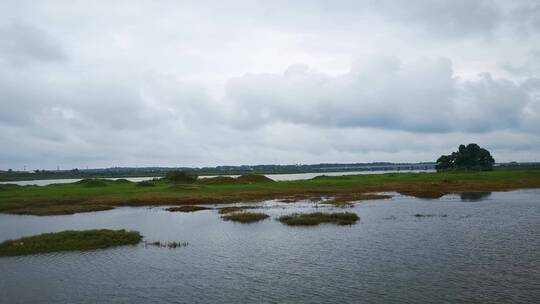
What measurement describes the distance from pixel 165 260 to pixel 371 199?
50256 millimetres

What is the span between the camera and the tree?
176 metres

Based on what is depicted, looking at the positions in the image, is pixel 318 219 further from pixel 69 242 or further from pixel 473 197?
pixel 473 197

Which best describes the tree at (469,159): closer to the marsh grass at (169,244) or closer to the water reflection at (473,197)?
the water reflection at (473,197)

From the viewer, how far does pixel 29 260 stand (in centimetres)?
3544

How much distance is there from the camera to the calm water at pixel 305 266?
2536cm

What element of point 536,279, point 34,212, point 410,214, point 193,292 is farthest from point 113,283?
point 34,212

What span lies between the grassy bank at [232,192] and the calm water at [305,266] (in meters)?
27.5

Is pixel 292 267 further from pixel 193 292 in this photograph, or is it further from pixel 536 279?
pixel 536 279

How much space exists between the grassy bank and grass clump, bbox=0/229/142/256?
26848 millimetres

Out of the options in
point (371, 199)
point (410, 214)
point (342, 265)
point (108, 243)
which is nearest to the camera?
point (342, 265)

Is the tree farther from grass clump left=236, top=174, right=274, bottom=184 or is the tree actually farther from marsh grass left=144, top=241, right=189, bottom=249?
marsh grass left=144, top=241, right=189, bottom=249

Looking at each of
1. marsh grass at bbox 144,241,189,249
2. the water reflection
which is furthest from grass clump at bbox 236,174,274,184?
marsh grass at bbox 144,241,189,249

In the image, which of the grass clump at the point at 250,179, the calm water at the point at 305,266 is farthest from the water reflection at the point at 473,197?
the grass clump at the point at 250,179

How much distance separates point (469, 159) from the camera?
577 ft
